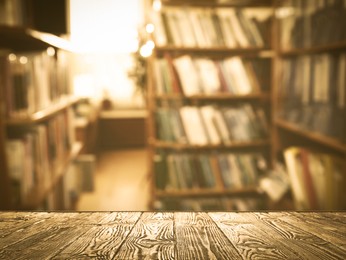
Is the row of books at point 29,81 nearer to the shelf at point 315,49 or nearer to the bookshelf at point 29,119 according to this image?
the bookshelf at point 29,119

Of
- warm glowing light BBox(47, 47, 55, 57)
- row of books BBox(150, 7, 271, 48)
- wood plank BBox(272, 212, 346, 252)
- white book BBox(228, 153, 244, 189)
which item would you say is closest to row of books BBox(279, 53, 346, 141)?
row of books BBox(150, 7, 271, 48)

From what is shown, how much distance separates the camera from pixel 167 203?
279 centimetres

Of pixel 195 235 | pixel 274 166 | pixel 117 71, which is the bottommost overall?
pixel 274 166

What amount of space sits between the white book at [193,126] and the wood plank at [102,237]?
1698 millimetres

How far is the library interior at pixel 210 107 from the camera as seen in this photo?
188 centimetres

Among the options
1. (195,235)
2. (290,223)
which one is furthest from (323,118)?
(195,235)

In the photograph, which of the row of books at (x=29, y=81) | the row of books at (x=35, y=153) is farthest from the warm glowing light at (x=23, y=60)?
the row of books at (x=35, y=153)

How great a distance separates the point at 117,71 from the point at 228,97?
3.83 meters

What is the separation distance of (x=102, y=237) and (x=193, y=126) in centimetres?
191

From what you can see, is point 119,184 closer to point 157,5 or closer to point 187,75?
point 187,75

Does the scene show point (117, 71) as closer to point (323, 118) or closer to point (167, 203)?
point (167, 203)

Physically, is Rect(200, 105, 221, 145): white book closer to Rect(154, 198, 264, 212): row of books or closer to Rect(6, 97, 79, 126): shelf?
Rect(154, 198, 264, 212): row of books

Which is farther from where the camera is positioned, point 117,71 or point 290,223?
point 117,71

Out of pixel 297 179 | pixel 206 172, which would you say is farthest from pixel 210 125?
pixel 297 179
